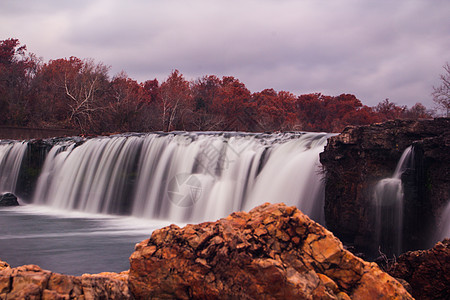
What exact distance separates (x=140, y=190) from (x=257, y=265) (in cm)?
1322

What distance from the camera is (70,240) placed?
10945 mm

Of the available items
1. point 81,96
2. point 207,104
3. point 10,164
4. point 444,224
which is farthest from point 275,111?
point 444,224

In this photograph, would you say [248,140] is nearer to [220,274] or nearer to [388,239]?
[388,239]

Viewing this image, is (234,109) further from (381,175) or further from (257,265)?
(257,265)

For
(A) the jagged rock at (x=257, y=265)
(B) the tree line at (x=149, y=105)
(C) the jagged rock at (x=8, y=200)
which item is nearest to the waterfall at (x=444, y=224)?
(A) the jagged rock at (x=257, y=265)

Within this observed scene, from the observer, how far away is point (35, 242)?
10.7m

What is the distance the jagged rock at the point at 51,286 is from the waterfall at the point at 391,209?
7085 millimetres

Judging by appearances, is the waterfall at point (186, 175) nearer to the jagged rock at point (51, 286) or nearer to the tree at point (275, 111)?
the jagged rock at point (51, 286)

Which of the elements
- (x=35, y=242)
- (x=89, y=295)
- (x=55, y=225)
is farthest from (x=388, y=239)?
(x=55, y=225)

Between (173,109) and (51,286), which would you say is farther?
(173,109)

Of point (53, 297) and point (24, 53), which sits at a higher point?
point (24, 53)

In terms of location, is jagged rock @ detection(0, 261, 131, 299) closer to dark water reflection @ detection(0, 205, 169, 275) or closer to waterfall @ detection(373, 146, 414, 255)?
dark water reflection @ detection(0, 205, 169, 275)

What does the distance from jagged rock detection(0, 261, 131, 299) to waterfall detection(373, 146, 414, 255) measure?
7.09 meters

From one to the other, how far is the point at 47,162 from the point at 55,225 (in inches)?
320
